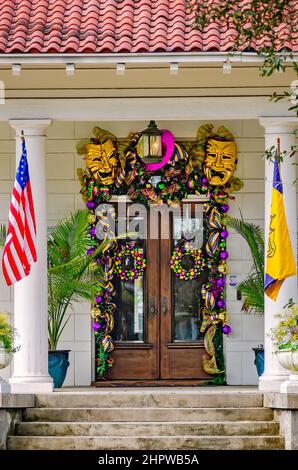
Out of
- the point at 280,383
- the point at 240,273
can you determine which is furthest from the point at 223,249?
the point at 280,383

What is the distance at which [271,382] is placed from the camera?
14688 millimetres

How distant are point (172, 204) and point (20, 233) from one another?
298 cm

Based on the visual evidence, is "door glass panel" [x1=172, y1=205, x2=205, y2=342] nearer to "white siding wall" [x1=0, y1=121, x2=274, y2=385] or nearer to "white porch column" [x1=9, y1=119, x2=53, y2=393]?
"white siding wall" [x1=0, y1=121, x2=274, y2=385]

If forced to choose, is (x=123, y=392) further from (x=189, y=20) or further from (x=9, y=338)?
(x=189, y=20)

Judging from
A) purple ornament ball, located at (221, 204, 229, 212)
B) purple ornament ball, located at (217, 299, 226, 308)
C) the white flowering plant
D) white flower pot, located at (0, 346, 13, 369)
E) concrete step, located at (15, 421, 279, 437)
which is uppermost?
purple ornament ball, located at (221, 204, 229, 212)

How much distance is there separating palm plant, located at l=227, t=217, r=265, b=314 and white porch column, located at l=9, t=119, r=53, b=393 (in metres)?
2.60

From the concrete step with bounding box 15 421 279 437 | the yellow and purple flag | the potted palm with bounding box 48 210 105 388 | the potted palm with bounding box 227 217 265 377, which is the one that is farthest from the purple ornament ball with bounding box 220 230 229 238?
the concrete step with bounding box 15 421 279 437

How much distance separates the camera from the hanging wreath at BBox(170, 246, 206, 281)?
1698cm

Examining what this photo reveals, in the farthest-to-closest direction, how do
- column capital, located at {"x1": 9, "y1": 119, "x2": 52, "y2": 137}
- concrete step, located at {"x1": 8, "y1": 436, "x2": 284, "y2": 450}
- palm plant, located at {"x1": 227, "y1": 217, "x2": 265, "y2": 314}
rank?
palm plant, located at {"x1": 227, "y1": 217, "x2": 265, "y2": 314}, column capital, located at {"x1": 9, "y1": 119, "x2": 52, "y2": 137}, concrete step, located at {"x1": 8, "y1": 436, "x2": 284, "y2": 450}

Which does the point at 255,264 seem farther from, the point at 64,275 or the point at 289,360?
the point at 289,360

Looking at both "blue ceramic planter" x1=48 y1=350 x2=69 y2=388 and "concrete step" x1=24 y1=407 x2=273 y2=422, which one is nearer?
"concrete step" x1=24 y1=407 x2=273 y2=422

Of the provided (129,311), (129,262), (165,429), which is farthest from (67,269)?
(165,429)

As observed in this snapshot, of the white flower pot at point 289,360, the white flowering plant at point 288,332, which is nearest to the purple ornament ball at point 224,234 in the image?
the white flowering plant at point 288,332
